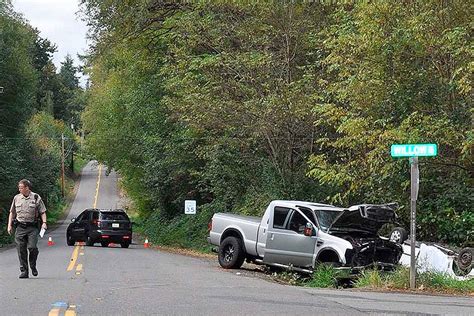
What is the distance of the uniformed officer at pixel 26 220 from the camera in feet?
43.8

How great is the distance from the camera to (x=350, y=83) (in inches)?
731

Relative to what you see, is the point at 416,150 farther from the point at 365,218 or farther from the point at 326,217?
the point at 326,217

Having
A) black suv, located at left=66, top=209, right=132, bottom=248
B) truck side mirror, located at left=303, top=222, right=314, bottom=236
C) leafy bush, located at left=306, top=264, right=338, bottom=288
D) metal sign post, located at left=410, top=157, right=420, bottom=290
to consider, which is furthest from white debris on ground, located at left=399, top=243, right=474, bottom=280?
black suv, located at left=66, top=209, right=132, bottom=248

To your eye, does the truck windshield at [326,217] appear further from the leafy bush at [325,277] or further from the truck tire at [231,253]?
the truck tire at [231,253]

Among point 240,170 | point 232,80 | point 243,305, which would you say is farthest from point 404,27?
point 240,170

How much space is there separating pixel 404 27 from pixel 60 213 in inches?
2586

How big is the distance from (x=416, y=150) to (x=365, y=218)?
2696 mm

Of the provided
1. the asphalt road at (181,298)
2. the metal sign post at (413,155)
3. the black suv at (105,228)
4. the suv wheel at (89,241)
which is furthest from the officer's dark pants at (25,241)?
the suv wheel at (89,241)

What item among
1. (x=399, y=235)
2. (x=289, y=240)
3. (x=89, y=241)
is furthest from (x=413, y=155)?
(x=89, y=241)

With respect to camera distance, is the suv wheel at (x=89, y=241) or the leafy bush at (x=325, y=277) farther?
the suv wheel at (x=89, y=241)

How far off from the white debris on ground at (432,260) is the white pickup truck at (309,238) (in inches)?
18.8

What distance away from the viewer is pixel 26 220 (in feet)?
43.7

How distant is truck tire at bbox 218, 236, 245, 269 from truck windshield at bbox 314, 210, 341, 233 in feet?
8.07

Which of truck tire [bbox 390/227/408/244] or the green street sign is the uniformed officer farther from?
truck tire [bbox 390/227/408/244]
